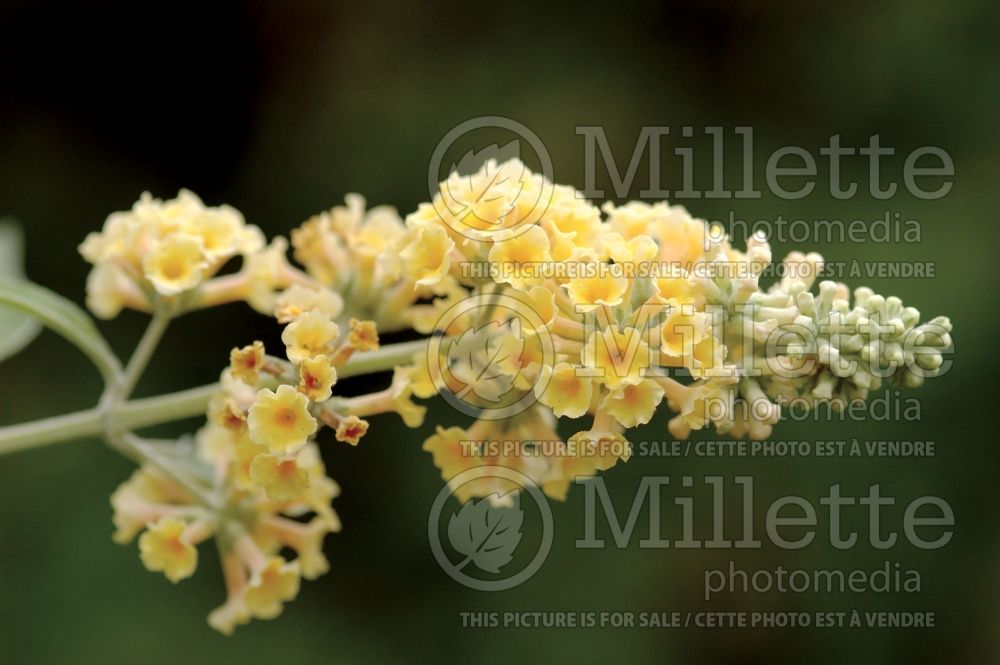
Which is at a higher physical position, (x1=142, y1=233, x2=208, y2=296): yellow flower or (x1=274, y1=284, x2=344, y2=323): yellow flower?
A: (x1=142, y1=233, x2=208, y2=296): yellow flower

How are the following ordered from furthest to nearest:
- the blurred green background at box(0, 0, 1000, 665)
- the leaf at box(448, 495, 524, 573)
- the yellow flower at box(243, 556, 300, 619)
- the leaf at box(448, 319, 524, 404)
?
the blurred green background at box(0, 0, 1000, 665) → the leaf at box(448, 495, 524, 573) → the yellow flower at box(243, 556, 300, 619) → the leaf at box(448, 319, 524, 404)

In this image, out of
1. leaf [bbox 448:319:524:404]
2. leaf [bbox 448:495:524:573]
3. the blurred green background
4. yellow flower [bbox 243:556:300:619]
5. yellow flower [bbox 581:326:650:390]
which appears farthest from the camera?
the blurred green background

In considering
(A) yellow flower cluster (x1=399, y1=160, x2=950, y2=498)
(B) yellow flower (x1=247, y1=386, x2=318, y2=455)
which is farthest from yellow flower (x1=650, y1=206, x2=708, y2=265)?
(B) yellow flower (x1=247, y1=386, x2=318, y2=455)

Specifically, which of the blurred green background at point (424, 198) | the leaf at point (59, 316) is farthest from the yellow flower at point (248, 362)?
the blurred green background at point (424, 198)

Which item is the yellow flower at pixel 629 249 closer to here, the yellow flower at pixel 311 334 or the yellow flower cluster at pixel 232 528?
the yellow flower at pixel 311 334

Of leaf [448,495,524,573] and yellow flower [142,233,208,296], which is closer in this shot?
yellow flower [142,233,208,296]

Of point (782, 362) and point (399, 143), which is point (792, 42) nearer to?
point (399, 143)

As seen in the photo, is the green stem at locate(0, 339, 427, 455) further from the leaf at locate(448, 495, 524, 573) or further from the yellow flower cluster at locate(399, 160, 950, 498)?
the leaf at locate(448, 495, 524, 573)
